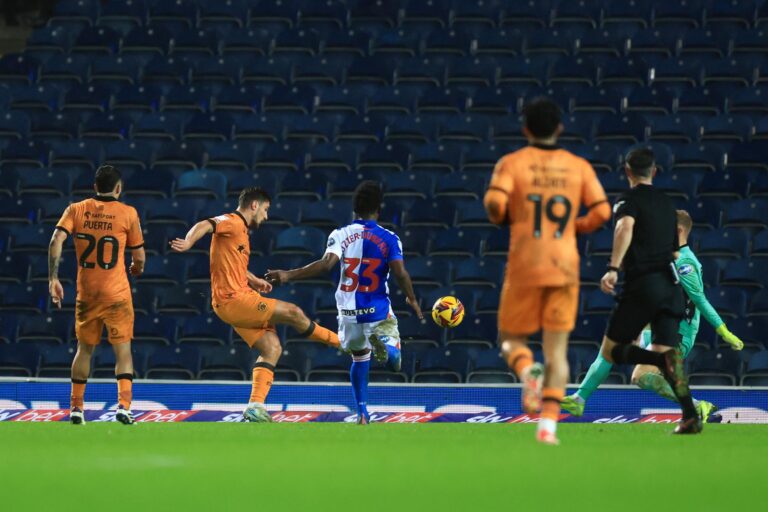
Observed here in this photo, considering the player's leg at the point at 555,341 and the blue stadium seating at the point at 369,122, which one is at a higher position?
the blue stadium seating at the point at 369,122

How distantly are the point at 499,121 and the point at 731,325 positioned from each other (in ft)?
17.9

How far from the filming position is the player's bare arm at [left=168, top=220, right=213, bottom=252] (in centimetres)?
1028

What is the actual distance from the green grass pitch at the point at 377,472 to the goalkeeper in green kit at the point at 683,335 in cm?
98

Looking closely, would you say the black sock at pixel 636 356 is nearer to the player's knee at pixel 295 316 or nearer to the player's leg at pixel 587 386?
the player's leg at pixel 587 386

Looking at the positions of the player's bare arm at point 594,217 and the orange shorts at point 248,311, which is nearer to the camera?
the player's bare arm at point 594,217

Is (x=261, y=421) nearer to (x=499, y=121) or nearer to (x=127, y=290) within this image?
(x=127, y=290)

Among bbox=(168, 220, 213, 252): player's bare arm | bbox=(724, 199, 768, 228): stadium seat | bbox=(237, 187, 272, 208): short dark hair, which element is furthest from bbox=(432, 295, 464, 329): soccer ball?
bbox=(724, 199, 768, 228): stadium seat

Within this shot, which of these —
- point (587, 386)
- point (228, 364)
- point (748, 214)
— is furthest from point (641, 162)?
point (748, 214)

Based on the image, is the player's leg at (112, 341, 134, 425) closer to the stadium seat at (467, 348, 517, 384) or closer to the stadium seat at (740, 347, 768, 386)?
the stadium seat at (467, 348, 517, 384)

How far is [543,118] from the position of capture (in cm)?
709

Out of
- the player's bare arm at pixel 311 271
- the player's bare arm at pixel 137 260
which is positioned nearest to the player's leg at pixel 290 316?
the player's bare arm at pixel 311 271

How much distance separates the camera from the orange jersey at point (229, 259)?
37.3 feet

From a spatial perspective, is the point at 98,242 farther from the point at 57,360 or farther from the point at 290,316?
the point at 57,360

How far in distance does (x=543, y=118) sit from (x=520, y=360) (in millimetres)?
1470
